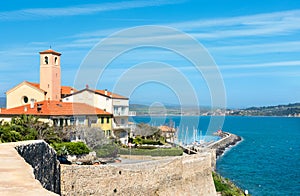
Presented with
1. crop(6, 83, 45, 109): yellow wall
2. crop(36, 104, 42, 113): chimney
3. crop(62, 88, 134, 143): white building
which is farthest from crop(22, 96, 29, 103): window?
crop(62, 88, 134, 143): white building

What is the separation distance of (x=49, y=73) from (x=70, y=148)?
1800 centimetres

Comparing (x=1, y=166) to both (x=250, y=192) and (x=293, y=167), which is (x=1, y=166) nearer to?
(x=250, y=192)

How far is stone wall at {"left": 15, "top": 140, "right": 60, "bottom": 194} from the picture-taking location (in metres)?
10.8

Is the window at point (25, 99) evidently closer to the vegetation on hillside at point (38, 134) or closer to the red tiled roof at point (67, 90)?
the red tiled roof at point (67, 90)

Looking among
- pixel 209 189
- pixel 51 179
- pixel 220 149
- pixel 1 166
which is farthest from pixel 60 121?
pixel 220 149

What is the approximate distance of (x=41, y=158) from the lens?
39.0 feet

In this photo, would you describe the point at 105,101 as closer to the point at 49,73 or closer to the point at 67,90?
the point at 67,90

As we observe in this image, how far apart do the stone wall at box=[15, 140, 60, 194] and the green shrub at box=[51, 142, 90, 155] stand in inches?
671

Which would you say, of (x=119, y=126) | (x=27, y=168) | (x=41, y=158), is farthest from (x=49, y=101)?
(x=27, y=168)

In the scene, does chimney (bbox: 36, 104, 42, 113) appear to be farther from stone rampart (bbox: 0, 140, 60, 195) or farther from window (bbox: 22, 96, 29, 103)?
stone rampart (bbox: 0, 140, 60, 195)

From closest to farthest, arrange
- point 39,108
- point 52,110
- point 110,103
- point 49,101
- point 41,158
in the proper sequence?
1. point 41,158
2. point 52,110
3. point 39,108
4. point 49,101
5. point 110,103

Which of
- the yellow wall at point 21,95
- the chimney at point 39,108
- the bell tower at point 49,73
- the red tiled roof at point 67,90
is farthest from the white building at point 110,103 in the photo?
the chimney at point 39,108

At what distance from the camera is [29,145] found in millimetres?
11430

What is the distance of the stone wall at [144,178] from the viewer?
19812 mm
